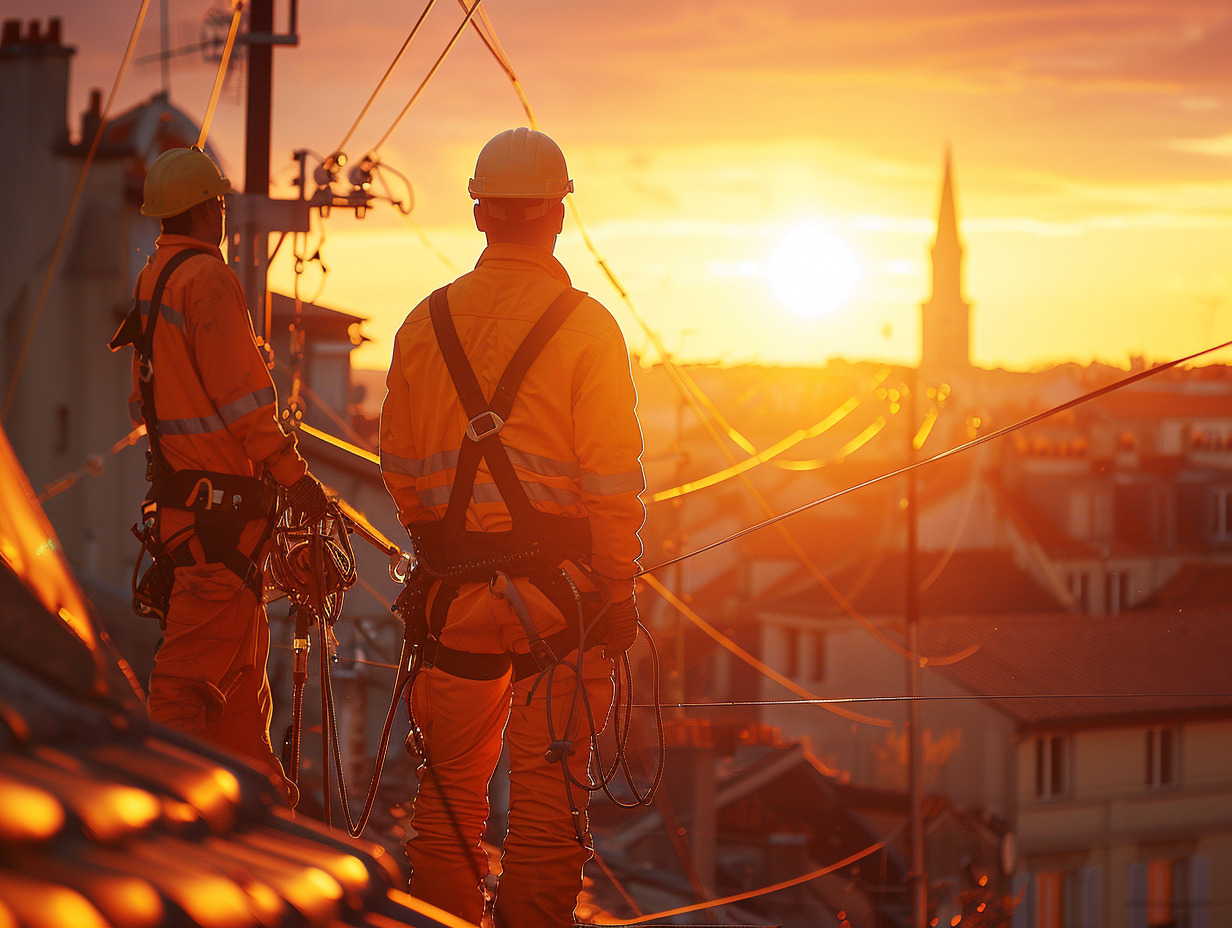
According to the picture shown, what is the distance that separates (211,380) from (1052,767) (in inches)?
1255

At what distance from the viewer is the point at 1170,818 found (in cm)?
3253

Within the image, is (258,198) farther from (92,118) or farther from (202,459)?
(92,118)

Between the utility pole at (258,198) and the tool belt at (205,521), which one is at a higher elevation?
the utility pole at (258,198)

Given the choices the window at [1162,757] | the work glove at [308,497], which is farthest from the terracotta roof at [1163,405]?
the work glove at [308,497]

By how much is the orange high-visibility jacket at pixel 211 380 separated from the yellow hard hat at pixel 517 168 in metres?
1.06

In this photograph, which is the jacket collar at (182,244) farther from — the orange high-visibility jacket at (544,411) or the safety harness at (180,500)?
the orange high-visibility jacket at (544,411)

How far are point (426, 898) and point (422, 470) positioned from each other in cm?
107

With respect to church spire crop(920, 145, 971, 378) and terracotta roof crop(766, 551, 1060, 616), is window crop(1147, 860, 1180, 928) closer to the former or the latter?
terracotta roof crop(766, 551, 1060, 616)

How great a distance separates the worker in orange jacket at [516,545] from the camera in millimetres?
3432

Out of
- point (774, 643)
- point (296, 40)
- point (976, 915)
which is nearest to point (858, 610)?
point (774, 643)

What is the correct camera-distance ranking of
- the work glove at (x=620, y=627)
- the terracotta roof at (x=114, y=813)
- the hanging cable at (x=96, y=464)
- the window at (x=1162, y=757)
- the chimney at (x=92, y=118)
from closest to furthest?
the terracotta roof at (x=114, y=813) < the work glove at (x=620, y=627) < the hanging cable at (x=96, y=464) < the chimney at (x=92, y=118) < the window at (x=1162, y=757)

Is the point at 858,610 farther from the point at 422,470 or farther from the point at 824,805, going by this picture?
the point at 422,470

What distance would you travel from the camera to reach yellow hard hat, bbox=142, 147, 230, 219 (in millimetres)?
4422

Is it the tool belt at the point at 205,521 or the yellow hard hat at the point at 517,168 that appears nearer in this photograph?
the yellow hard hat at the point at 517,168
